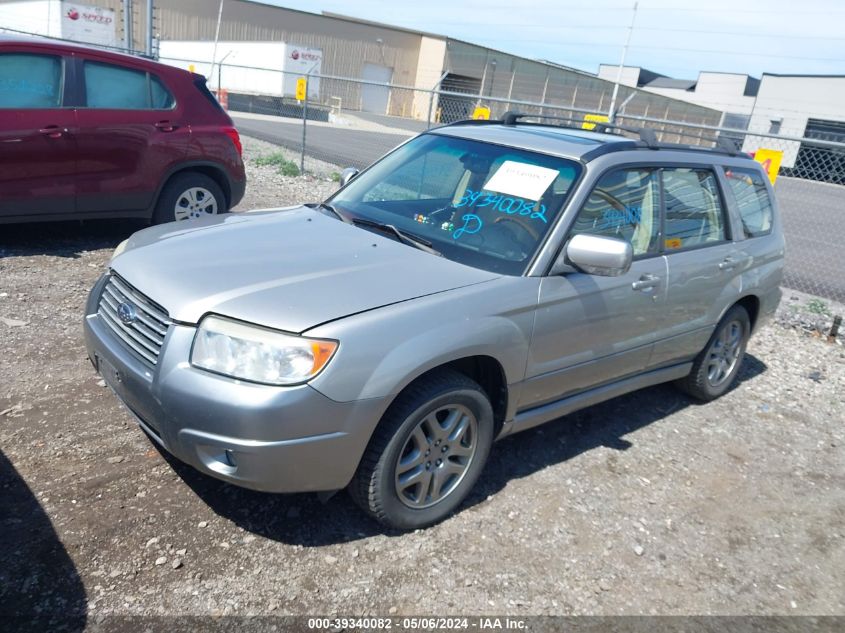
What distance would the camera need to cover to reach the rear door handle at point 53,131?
19.4 feet

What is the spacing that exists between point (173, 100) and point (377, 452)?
521 cm

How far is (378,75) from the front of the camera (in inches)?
2014

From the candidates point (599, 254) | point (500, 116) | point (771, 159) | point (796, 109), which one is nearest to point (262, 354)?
point (599, 254)

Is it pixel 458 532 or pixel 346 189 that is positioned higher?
pixel 346 189

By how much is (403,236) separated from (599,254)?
3.30ft

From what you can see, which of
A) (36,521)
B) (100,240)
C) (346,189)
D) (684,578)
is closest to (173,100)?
(100,240)

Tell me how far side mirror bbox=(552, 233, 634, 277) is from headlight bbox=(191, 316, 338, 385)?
1.34 metres

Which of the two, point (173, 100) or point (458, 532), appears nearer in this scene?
point (458, 532)

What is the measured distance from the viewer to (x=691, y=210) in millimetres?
4422

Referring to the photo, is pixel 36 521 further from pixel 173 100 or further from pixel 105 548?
pixel 173 100

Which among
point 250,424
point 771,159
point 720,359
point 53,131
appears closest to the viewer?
point 250,424

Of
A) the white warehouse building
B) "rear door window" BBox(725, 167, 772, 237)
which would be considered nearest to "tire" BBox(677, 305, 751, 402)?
"rear door window" BBox(725, 167, 772, 237)

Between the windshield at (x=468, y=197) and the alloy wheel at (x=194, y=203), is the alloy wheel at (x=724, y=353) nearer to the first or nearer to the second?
the windshield at (x=468, y=197)

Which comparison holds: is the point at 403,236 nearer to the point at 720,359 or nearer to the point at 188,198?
the point at 720,359
